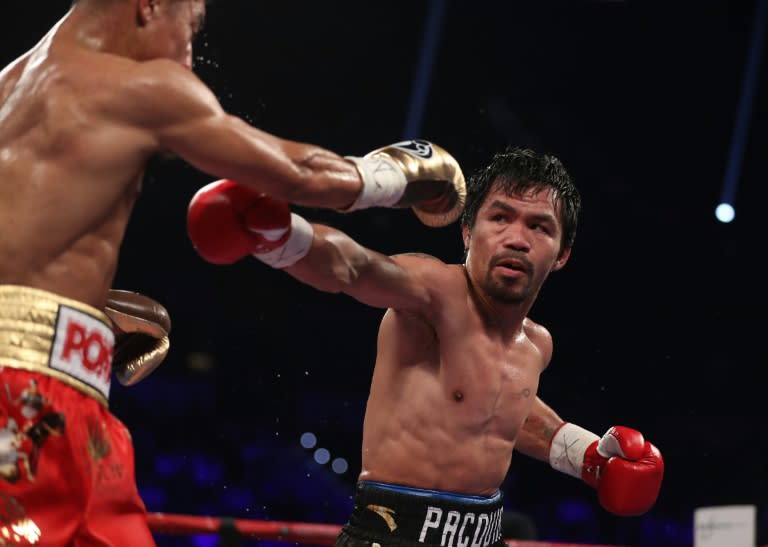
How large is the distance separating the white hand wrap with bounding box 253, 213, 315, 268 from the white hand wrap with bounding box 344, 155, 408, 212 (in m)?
0.11

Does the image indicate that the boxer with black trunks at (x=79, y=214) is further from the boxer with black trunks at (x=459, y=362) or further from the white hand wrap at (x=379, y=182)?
the boxer with black trunks at (x=459, y=362)

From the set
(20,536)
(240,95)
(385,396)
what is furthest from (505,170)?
(240,95)

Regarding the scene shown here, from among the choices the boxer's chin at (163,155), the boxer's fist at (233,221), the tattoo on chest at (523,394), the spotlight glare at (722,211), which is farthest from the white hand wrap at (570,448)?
the spotlight glare at (722,211)

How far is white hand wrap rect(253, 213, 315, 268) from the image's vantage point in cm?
168

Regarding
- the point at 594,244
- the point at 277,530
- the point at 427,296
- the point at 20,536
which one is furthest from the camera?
the point at 594,244

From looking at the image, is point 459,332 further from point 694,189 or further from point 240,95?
point 694,189

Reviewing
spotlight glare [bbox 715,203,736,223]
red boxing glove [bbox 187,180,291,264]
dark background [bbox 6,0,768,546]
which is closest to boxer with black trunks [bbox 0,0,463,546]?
red boxing glove [bbox 187,180,291,264]

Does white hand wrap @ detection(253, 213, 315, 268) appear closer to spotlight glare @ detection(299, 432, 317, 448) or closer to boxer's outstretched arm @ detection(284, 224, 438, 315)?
boxer's outstretched arm @ detection(284, 224, 438, 315)

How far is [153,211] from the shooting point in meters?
5.16

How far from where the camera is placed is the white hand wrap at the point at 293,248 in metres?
1.68

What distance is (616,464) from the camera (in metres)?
2.31

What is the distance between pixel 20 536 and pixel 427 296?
0.99m

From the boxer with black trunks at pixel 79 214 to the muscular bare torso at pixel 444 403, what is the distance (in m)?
0.67

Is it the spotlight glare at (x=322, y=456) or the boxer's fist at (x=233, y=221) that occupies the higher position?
the boxer's fist at (x=233, y=221)
